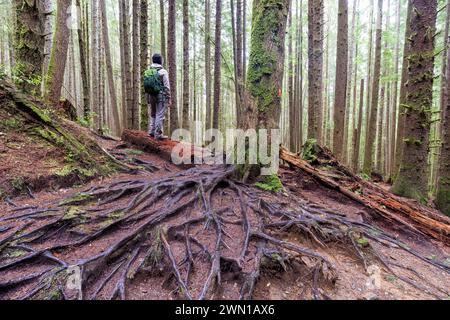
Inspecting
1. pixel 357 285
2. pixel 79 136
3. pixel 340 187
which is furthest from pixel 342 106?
pixel 79 136

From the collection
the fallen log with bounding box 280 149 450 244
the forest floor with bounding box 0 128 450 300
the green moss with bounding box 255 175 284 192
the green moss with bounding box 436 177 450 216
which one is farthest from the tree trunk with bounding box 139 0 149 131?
the green moss with bounding box 436 177 450 216

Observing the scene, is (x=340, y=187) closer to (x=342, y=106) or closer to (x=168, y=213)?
(x=168, y=213)

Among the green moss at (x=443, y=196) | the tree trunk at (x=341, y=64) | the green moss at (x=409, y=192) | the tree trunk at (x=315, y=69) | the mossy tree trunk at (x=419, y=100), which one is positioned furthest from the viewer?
the tree trunk at (x=315, y=69)

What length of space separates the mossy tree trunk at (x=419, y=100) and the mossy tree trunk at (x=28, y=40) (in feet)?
26.1

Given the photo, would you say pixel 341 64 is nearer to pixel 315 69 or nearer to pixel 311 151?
pixel 315 69

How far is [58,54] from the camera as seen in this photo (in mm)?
6492

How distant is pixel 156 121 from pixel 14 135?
3.10 meters

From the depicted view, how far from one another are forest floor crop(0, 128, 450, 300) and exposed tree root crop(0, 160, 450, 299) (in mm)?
11

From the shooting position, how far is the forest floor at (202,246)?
2246mm

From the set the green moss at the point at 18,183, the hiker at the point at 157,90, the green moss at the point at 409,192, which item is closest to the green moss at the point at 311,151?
the green moss at the point at 409,192

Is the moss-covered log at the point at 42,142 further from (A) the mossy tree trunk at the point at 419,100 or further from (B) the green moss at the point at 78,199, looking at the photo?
(A) the mossy tree trunk at the point at 419,100

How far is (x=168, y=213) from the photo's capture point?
320 cm

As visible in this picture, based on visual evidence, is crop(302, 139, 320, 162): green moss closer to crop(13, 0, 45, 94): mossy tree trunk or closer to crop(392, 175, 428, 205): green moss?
crop(392, 175, 428, 205): green moss

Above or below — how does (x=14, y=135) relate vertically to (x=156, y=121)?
below
